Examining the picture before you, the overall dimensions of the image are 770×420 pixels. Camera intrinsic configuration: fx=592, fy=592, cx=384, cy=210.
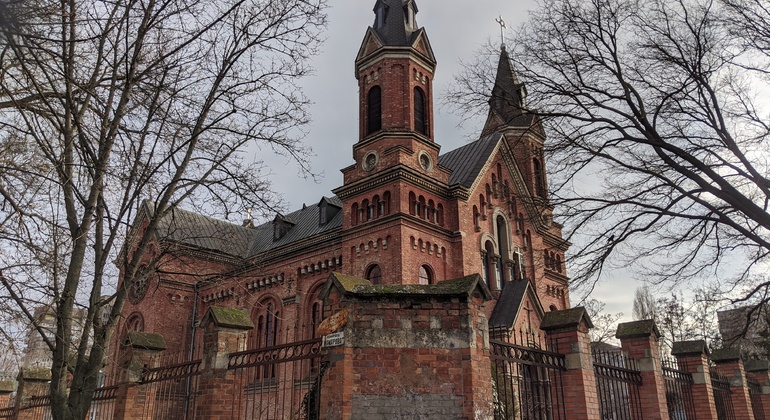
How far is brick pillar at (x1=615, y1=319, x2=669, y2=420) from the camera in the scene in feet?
35.9

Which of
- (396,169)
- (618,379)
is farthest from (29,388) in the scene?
(618,379)

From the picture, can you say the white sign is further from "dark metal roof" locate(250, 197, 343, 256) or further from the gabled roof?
"dark metal roof" locate(250, 197, 343, 256)

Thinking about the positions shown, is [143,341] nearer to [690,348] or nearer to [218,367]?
[218,367]

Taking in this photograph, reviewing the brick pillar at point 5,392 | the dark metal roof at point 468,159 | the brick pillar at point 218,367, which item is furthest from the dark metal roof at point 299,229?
the brick pillar at point 218,367

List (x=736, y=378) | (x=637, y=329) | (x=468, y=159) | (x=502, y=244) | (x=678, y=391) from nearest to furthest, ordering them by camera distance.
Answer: (x=637, y=329) < (x=678, y=391) < (x=736, y=378) < (x=502, y=244) < (x=468, y=159)

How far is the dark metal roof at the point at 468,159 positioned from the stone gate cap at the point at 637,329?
11833 millimetres

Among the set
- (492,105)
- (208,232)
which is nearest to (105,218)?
(492,105)

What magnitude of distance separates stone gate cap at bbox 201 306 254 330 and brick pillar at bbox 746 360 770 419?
15.2m

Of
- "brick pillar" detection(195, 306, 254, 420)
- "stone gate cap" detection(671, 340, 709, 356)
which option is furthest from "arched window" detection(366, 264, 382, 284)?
"brick pillar" detection(195, 306, 254, 420)

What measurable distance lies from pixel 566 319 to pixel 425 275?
454 inches

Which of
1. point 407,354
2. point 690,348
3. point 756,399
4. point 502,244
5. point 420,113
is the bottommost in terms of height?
point 756,399

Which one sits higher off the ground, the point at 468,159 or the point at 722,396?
the point at 468,159

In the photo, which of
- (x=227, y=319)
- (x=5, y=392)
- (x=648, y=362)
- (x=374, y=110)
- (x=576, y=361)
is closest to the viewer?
(x=576, y=361)

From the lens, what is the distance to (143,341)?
1102 centimetres
